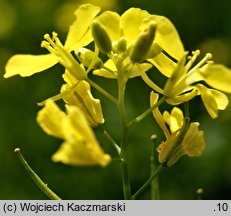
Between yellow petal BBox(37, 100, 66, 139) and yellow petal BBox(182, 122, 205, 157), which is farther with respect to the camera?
yellow petal BBox(182, 122, 205, 157)

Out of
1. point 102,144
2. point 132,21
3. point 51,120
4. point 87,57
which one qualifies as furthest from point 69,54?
point 102,144

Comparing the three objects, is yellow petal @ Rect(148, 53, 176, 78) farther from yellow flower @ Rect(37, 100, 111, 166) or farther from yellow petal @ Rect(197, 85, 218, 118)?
yellow flower @ Rect(37, 100, 111, 166)

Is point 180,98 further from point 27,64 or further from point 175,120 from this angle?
point 27,64

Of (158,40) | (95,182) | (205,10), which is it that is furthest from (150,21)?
(205,10)

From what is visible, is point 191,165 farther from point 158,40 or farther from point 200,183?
→ point 158,40

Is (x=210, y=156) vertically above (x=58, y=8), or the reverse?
(x=58, y=8)

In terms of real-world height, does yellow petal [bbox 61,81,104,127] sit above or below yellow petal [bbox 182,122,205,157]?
above

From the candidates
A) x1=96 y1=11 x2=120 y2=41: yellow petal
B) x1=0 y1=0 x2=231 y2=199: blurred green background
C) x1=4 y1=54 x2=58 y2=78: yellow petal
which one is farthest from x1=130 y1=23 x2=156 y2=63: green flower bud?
x1=0 y1=0 x2=231 y2=199: blurred green background
